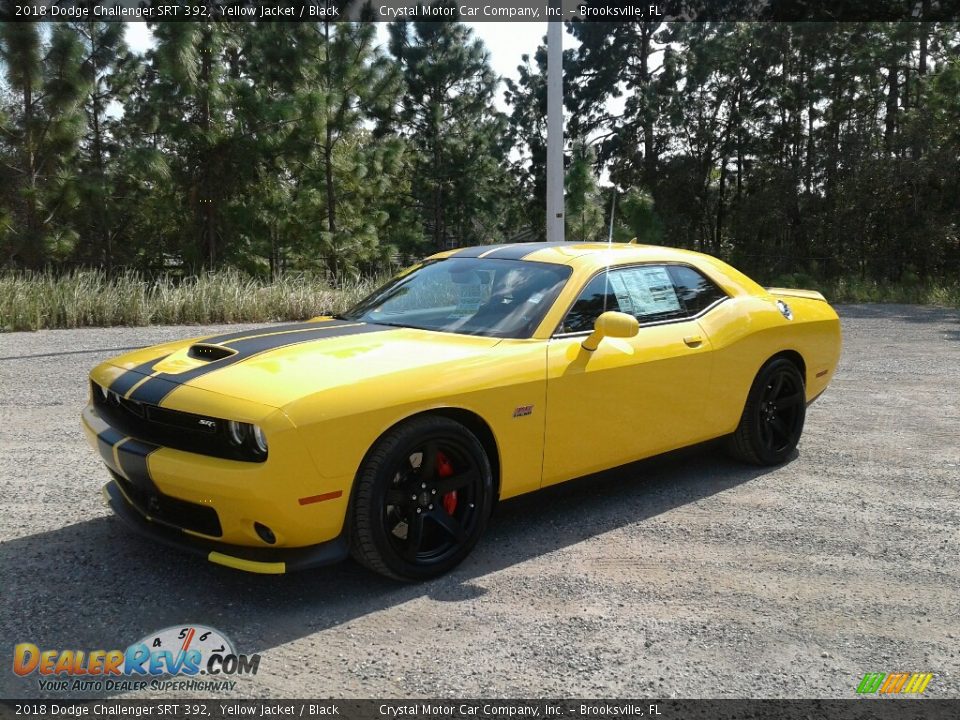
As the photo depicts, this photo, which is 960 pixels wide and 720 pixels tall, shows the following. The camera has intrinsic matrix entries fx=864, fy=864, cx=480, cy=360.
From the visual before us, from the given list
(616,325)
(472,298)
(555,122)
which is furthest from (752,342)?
(555,122)

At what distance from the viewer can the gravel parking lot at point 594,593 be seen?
293 centimetres

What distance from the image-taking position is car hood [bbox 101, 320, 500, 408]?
338 centimetres

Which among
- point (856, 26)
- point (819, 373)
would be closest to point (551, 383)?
point (819, 373)

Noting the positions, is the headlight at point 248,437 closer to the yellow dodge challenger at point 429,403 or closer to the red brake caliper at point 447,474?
the yellow dodge challenger at point 429,403

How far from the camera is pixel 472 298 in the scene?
4461 millimetres

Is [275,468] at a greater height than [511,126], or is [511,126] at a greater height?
[511,126]

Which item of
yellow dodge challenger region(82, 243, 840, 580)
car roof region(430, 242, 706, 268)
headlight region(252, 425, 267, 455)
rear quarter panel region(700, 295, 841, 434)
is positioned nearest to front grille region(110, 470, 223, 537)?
yellow dodge challenger region(82, 243, 840, 580)

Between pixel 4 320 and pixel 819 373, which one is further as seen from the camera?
pixel 4 320

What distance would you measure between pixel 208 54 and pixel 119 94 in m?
2.54

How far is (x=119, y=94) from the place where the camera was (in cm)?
2175

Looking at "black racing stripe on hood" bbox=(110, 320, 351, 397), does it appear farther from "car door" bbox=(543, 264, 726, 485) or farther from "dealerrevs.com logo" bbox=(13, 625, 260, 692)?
"car door" bbox=(543, 264, 726, 485)

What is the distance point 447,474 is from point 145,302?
10.6m

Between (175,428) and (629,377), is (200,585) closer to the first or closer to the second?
(175,428)

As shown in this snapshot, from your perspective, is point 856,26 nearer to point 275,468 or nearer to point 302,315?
point 302,315
